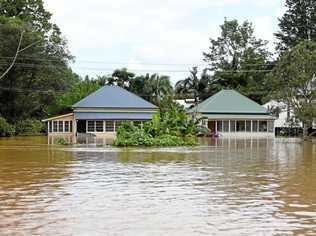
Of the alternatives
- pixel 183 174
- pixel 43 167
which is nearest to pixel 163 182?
pixel 183 174

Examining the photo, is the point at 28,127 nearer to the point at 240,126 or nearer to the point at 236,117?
the point at 236,117

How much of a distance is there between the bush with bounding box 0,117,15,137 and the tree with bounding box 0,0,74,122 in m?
4.32

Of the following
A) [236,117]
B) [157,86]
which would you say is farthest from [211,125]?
[157,86]

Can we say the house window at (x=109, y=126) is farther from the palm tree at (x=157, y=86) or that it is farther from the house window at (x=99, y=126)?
the palm tree at (x=157, y=86)

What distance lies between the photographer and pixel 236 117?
58.6m

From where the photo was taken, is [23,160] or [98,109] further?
[98,109]

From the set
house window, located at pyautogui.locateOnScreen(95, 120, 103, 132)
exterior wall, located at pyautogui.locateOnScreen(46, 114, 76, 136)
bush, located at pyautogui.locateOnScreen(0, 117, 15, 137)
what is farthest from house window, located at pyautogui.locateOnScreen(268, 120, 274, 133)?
bush, located at pyautogui.locateOnScreen(0, 117, 15, 137)

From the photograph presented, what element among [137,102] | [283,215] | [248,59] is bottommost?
[283,215]

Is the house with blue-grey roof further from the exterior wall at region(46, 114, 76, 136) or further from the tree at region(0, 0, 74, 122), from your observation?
the tree at region(0, 0, 74, 122)

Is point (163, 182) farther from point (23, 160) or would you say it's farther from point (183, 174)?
point (23, 160)

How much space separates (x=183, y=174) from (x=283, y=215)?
21.5ft

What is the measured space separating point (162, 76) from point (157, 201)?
5729 centimetres

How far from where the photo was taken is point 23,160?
20109 mm

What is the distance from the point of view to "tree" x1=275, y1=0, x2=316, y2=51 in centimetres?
6800
